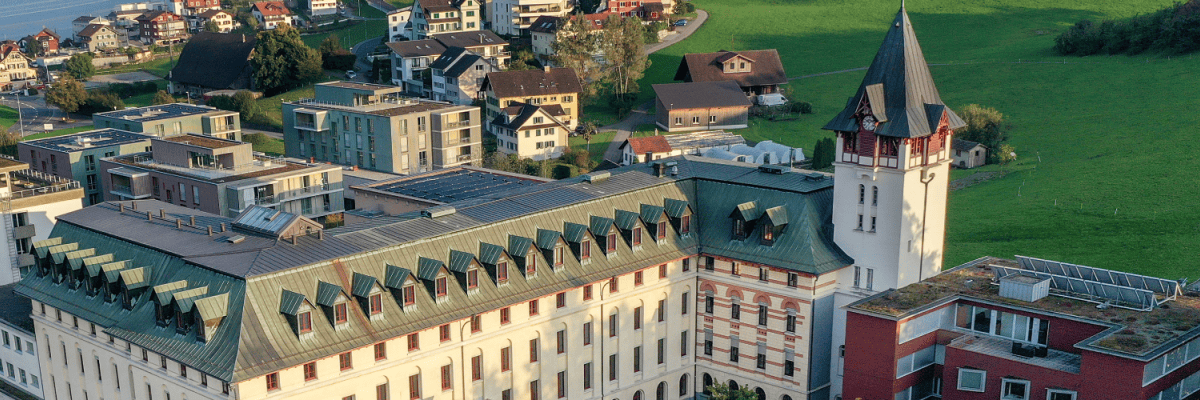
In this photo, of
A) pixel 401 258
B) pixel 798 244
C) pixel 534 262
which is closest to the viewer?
pixel 401 258

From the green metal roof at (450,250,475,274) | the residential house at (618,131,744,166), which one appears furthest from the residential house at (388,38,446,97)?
the green metal roof at (450,250,475,274)

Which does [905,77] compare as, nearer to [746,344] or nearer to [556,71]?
[746,344]

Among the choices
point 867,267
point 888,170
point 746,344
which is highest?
point 888,170

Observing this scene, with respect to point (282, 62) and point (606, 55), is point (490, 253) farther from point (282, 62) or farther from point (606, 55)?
point (282, 62)

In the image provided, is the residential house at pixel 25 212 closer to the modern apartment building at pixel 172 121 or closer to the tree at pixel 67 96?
the modern apartment building at pixel 172 121

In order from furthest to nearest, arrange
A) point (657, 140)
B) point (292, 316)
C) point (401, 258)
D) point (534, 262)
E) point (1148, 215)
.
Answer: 1. point (657, 140)
2. point (1148, 215)
3. point (534, 262)
4. point (401, 258)
5. point (292, 316)

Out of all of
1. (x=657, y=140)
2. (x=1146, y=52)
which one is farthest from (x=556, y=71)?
(x=1146, y=52)

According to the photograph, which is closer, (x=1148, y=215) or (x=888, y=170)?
(x=888, y=170)
